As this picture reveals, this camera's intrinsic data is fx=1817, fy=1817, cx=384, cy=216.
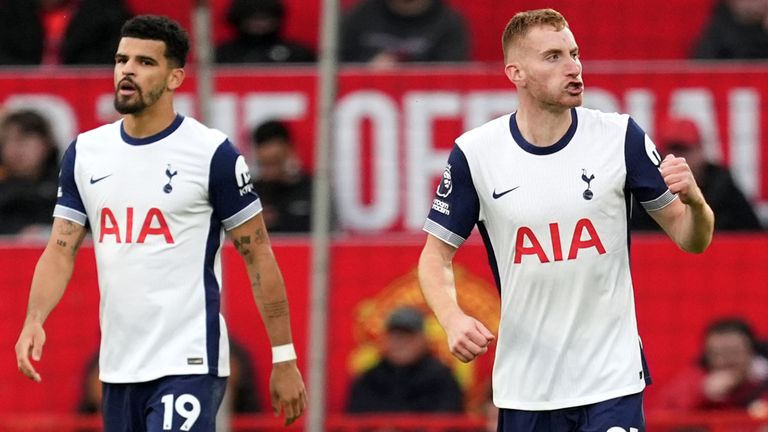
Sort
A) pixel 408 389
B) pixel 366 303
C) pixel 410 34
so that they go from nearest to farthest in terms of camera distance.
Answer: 1. pixel 408 389
2. pixel 366 303
3. pixel 410 34

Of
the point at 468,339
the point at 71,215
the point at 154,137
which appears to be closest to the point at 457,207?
the point at 468,339

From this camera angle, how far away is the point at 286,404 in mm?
7641

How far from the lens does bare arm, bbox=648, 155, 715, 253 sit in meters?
6.47

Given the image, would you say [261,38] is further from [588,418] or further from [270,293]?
[588,418]

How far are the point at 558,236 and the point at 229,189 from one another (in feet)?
4.77

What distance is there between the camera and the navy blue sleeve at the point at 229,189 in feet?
24.6

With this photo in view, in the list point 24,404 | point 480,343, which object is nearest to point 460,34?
point 24,404

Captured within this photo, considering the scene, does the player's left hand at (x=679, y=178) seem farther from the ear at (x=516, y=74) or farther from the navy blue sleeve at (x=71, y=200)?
the navy blue sleeve at (x=71, y=200)

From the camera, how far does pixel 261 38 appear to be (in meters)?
12.8

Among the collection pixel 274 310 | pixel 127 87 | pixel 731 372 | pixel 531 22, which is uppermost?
pixel 531 22

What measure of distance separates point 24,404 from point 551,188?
19.0ft

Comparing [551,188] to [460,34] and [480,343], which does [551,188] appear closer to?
[480,343]

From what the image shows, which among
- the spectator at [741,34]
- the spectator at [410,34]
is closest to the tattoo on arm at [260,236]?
the spectator at [410,34]

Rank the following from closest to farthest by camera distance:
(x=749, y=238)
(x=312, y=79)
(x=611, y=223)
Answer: (x=611, y=223), (x=749, y=238), (x=312, y=79)
